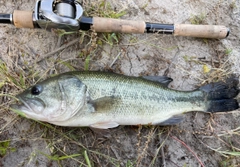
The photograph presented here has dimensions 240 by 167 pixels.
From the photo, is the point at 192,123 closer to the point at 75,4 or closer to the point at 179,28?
the point at 179,28

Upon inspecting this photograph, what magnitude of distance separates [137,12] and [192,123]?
1.63 metres

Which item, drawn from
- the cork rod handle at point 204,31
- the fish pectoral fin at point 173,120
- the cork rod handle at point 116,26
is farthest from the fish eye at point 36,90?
the cork rod handle at point 204,31

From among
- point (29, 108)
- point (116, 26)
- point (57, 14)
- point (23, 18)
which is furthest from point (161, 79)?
point (23, 18)

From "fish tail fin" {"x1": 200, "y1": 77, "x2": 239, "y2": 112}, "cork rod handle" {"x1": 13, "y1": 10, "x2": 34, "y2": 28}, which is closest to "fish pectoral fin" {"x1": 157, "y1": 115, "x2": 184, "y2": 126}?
"fish tail fin" {"x1": 200, "y1": 77, "x2": 239, "y2": 112}

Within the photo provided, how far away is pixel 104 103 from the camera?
121 inches

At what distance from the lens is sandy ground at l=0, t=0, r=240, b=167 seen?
11.1 feet

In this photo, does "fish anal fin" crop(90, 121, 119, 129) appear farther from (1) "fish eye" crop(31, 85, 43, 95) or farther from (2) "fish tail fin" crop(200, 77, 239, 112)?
(2) "fish tail fin" crop(200, 77, 239, 112)

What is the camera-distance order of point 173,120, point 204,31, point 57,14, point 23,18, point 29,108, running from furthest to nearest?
point 204,31, point 173,120, point 23,18, point 57,14, point 29,108

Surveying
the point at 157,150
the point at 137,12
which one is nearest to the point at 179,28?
the point at 137,12

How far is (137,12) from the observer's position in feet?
12.7

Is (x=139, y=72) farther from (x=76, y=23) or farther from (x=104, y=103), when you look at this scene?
(x=76, y=23)

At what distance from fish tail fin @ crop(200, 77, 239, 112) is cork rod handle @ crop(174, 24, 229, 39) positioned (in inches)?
25.2

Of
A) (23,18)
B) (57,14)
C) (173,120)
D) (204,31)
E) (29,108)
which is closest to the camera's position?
(29,108)

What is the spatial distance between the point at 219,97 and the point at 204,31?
85 cm
